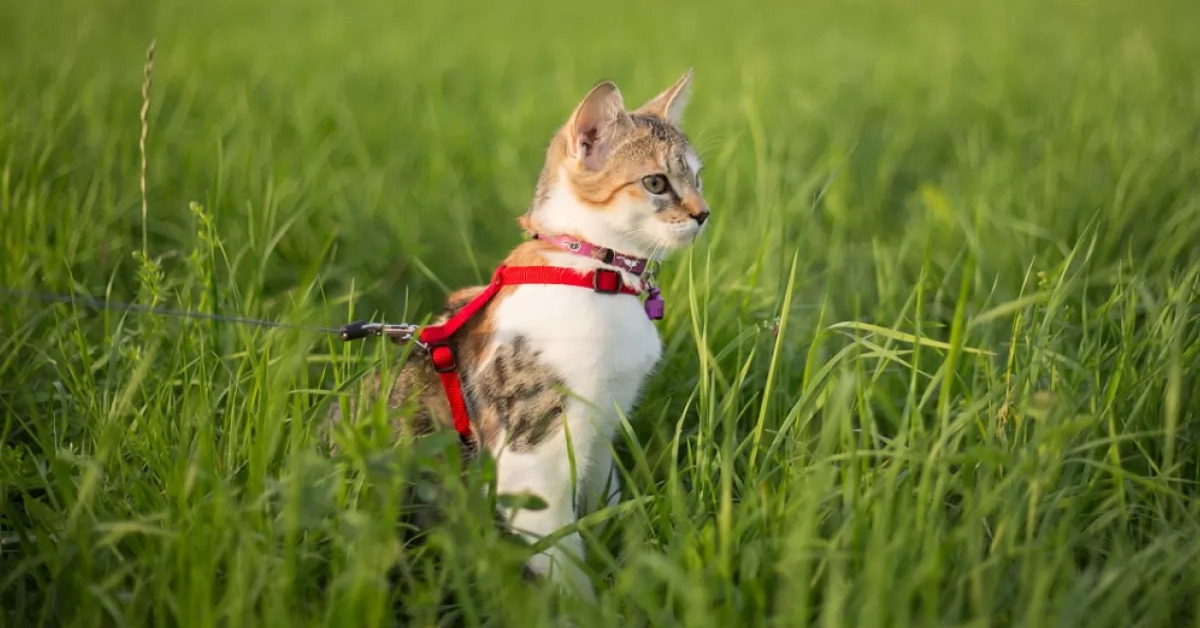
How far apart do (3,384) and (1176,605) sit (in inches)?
107

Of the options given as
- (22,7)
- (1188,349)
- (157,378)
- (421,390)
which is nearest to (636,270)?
(421,390)

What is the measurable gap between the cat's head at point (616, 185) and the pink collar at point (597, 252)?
28 mm

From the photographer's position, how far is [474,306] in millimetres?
2234

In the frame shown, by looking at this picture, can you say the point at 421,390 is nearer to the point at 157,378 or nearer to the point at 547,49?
the point at 157,378

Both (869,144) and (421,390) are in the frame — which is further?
(869,144)

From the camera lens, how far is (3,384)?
2.54m

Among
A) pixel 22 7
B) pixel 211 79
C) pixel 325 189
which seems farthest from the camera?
pixel 22 7

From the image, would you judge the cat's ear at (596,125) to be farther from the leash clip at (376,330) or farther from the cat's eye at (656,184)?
the leash clip at (376,330)

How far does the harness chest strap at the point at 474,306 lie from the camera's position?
2141 millimetres

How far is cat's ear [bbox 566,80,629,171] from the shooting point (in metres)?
2.37

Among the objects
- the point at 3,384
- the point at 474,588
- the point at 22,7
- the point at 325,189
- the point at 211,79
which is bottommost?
the point at 474,588

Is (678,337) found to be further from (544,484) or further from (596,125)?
(544,484)

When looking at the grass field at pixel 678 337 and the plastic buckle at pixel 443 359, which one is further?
the plastic buckle at pixel 443 359

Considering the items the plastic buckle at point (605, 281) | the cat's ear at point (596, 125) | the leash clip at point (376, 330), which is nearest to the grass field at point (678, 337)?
the leash clip at point (376, 330)
